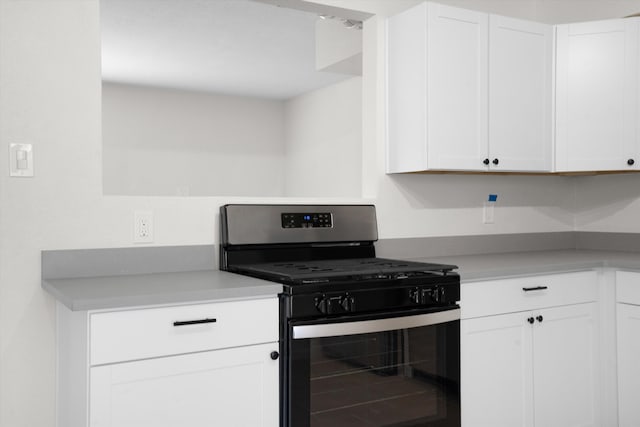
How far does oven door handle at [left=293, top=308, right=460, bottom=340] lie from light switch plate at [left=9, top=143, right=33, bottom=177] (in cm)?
104

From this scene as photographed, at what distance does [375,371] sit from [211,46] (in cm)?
409

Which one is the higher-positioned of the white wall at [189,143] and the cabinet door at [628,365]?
the white wall at [189,143]

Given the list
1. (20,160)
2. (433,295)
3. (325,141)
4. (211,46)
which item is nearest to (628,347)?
(433,295)

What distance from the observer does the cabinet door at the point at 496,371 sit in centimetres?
231

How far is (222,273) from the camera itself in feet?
7.25

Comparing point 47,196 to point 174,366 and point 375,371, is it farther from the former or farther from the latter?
point 375,371

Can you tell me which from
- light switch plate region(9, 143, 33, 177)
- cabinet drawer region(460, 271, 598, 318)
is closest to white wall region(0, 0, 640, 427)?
light switch plate region(9, 143, 33, 177)

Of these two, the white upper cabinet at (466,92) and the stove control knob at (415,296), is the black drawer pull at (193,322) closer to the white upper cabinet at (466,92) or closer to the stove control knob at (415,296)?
the stove control knob at (415,296)

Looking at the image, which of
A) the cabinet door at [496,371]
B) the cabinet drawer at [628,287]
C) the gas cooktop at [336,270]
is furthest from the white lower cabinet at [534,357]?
the gas cooktop at [336,270]

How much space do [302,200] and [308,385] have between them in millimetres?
961

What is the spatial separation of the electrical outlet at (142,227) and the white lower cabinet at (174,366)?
1.31 feet

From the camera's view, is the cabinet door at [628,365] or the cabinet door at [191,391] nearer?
the cabinet door at [191,391]

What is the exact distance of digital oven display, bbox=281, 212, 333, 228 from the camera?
96.8 inches

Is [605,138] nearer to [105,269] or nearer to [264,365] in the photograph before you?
[264,365]
